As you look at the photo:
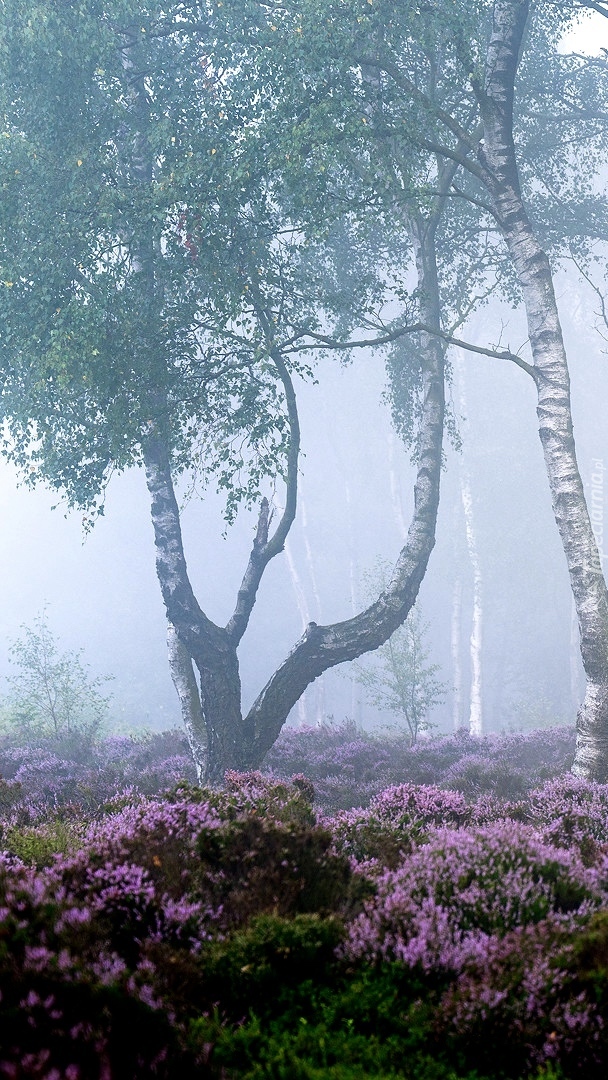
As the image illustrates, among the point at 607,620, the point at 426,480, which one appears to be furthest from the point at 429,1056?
the point at 426,480

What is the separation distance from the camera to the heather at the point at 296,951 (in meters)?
3.15

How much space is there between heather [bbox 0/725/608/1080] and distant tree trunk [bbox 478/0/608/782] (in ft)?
14.5

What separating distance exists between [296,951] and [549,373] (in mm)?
9517

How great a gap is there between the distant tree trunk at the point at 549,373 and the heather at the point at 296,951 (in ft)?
14.5

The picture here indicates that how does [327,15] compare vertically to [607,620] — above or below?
above

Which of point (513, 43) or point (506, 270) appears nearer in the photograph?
point (513, 43)

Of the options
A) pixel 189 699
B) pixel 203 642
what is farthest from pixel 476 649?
pixel 203 642

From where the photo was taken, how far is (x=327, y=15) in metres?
11.4

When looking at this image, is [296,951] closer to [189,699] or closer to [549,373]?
[549,373]

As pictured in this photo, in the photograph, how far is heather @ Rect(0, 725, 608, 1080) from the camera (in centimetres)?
315

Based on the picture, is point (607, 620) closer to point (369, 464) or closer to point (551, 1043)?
point (551, 1043)

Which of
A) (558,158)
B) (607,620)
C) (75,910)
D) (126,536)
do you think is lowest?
(75,910)

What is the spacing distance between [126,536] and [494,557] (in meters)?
39.8

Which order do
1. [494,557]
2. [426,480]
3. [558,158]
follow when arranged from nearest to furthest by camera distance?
[426,480], [558,158], [494,557]
